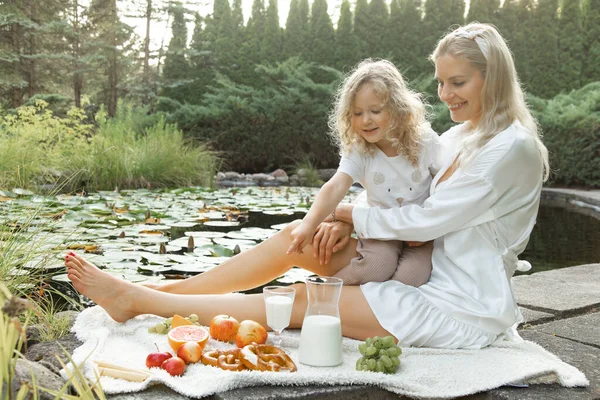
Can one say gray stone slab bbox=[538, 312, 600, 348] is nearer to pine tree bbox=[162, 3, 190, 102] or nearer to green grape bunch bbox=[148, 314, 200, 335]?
green grape bunch bbox=[148, 314, 200, 335]

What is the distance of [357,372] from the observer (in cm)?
151

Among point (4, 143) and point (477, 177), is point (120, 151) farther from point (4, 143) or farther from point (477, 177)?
point (477, 177)

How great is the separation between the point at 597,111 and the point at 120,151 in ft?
22.2

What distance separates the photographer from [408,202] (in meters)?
2.11

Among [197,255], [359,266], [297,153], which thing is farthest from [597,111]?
[359,266]

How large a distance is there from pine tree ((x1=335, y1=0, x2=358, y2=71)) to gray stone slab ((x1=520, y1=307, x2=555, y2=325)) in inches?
411

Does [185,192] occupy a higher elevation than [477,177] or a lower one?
lower

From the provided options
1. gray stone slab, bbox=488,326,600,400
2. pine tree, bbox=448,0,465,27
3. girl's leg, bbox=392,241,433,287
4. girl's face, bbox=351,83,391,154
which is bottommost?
gray stone slab, bbox=488,326,600,400

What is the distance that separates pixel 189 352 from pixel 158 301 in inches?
15.7

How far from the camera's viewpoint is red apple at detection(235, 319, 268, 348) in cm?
170

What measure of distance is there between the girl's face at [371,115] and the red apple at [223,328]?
0.81 m

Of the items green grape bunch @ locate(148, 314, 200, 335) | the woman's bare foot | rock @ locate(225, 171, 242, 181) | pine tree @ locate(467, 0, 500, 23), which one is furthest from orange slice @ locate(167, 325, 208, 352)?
pine tree @ locate(467, 0, 500, 23)

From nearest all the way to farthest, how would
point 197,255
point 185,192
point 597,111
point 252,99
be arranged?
point 197,255
point 185,192
point 597,111
point 252,99

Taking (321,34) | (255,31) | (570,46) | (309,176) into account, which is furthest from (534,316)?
(255,31)
